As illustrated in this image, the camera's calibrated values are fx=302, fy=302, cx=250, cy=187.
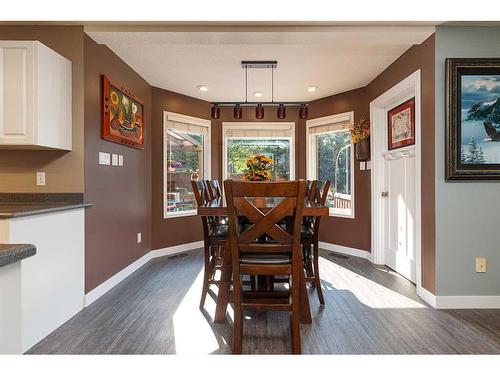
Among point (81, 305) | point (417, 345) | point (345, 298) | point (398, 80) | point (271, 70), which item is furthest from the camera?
point (271, 70)

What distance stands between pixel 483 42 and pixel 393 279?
2.38m

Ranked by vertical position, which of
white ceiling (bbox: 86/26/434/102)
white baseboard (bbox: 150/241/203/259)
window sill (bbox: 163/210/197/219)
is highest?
white ceiling (bbox: 86/26/434/102)

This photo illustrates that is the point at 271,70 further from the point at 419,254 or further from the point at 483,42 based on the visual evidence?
the point at 419,254

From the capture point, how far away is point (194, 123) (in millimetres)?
4777

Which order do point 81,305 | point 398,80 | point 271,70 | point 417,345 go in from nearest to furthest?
point 417,345
point 81,305
point 398,80
point 271,70

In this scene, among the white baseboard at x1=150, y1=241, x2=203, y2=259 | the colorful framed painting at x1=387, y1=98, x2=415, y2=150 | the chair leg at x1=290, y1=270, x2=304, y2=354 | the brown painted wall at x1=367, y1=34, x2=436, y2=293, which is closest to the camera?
the chair leg at x1=290, y1=270, x2=304, y2=354

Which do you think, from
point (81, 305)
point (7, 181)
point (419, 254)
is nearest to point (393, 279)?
point (419, 254)

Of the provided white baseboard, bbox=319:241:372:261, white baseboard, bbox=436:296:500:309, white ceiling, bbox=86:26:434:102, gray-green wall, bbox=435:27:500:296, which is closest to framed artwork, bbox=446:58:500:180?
gray-green wall, bbox=435:27:500:296

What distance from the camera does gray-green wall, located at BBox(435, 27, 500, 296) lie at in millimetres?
2531

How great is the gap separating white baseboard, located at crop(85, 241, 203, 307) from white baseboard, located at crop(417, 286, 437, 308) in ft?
9.70

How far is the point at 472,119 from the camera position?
2.50m

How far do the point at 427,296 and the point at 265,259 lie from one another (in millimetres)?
1751

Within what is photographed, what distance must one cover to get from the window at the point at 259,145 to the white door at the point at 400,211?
5.60 feet

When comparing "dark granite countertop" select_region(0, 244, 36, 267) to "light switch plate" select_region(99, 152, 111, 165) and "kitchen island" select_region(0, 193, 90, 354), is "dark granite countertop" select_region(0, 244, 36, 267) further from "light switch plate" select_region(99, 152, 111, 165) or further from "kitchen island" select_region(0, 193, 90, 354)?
"light switch plate" select_region(99, 152, 111, 165)
